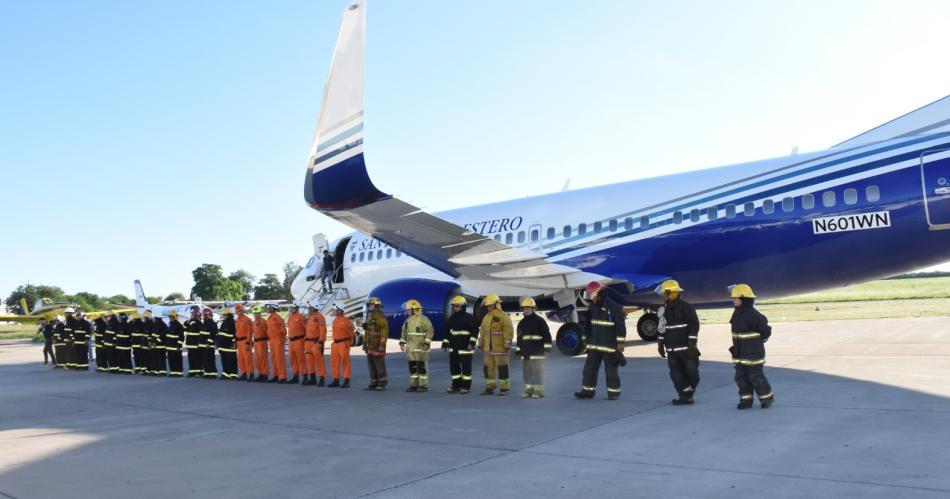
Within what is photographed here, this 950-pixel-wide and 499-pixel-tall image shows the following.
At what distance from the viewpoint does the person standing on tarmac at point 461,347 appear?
35.6ft

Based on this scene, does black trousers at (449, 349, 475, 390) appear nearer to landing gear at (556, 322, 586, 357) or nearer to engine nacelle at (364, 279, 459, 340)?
engine nacelle at (364, 279, 459, 340)

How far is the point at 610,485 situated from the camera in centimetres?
521

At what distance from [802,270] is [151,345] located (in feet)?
46.2

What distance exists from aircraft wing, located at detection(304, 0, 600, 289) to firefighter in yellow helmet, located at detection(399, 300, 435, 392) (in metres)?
1.64

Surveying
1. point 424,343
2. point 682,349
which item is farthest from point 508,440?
point 424,343

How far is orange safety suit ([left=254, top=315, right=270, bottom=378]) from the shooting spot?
45.7 ft

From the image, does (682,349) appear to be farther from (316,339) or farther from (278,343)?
(278,343)

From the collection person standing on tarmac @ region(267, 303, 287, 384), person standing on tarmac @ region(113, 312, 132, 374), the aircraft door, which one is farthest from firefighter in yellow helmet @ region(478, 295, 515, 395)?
person standing on tarmac @ region(113, 312, 132, 374)

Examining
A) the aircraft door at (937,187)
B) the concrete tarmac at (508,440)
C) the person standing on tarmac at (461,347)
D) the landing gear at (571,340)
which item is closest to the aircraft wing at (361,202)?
the landing gear at (571,340)

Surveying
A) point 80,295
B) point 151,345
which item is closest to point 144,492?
point 151,345

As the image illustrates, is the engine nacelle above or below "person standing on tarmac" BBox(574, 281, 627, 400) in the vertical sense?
above

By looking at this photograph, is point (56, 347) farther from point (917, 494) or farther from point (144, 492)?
point (917, 494)

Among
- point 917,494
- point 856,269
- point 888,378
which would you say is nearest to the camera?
point 917,494

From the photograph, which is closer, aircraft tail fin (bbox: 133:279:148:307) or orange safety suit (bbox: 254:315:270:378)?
orange safety suit (bbox: 254:315:270:378)
